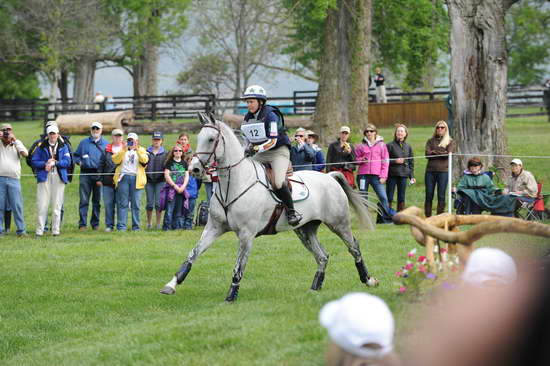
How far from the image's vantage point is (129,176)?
2009cm

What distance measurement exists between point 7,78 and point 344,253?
53.0m

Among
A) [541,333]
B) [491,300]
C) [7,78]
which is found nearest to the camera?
[541,333]

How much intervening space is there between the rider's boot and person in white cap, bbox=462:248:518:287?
7.05m

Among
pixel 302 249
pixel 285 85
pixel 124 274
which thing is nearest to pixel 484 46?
pixel 302 249

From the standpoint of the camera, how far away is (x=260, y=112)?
12703 millimetres

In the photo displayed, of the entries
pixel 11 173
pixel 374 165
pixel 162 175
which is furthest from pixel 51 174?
pixel 374 165

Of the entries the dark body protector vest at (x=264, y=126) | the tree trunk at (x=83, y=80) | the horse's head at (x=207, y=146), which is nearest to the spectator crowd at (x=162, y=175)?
the dark body protector vest at (x=264, y=126)

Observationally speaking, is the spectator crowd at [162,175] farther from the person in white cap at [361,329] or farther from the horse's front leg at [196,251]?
the person in white cap at [361,329]

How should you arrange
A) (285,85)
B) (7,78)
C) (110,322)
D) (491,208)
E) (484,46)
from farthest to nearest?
1. (285,85)
2. (7,78)
3. (484,46)
4. (491,208)
5. (110,322)

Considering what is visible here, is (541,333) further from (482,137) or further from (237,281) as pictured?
(482,137)

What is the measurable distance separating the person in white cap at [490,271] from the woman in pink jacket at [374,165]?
47.9 ft

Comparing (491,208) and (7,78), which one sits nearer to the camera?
(491,208)

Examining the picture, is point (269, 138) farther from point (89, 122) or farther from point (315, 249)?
point (89, 122)

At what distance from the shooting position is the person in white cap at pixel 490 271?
577cm
